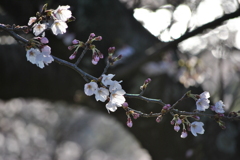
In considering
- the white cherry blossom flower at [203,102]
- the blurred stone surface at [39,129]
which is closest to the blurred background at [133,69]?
the white cherry blossom flower at [203,102]

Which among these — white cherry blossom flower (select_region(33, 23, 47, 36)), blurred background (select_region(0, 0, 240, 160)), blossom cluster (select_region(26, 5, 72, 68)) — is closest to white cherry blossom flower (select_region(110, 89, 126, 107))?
blossom cluster (select_region(26, 5, 72, 68))

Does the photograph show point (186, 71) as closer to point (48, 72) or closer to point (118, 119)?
point (118, 119)

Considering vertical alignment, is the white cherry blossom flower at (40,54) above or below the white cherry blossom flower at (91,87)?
above

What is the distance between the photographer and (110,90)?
103 cm

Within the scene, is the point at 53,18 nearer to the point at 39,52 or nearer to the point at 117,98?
the point at 39,52

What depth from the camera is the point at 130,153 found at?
672 inches

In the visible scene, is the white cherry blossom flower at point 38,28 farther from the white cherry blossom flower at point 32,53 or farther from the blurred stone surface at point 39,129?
the blurred stone surface at point 39,129

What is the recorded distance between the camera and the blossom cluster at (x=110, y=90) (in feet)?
3.34

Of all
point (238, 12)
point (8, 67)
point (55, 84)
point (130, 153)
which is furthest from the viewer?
point (130, 153)

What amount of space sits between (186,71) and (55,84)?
119cm

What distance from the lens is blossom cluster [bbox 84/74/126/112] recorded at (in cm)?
102

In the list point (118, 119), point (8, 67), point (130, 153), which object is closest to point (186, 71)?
point (118, 119)

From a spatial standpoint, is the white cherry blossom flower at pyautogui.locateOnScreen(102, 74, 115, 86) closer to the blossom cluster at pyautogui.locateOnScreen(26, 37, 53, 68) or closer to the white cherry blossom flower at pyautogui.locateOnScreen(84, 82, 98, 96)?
the white cherry blossom flower at pyautogui.locateOnScreen(84, 82, 98, 96)

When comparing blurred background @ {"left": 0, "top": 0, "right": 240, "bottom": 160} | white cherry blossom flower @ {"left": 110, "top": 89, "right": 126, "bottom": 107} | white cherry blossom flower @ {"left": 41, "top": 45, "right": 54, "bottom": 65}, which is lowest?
blurred background @ {"left": 0, "top": 0, "right": 240, "bottom": 160}
